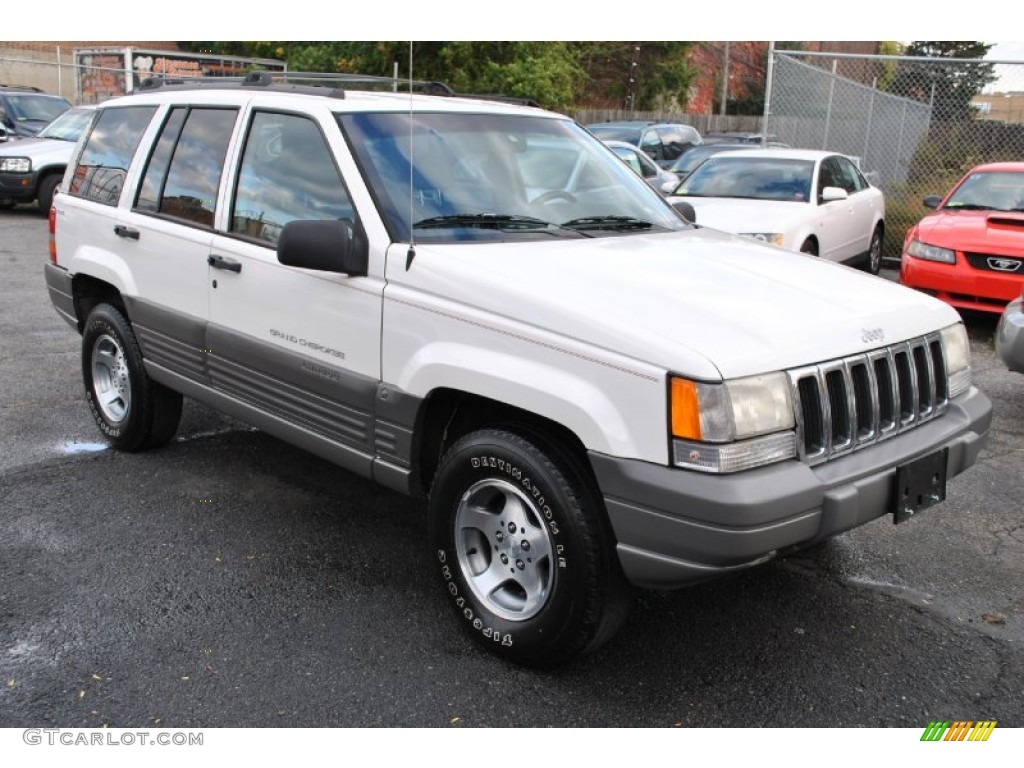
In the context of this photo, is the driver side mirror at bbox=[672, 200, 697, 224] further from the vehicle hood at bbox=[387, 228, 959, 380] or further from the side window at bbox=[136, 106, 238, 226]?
the side window at bbox=[136, 106, 238, 226]

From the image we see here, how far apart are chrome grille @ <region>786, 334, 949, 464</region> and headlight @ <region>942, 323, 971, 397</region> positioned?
0.06m

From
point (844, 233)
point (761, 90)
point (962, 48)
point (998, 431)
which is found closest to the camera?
point (998, 431)

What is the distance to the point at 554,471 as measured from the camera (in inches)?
128

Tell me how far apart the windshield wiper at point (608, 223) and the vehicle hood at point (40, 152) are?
12.8 meters

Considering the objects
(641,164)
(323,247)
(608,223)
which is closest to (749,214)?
(641,164)

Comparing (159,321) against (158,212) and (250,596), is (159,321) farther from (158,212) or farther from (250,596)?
(250,596)

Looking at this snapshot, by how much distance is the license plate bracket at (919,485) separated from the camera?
3.39m

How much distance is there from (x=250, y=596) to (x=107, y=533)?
Answer: 38.2 inches

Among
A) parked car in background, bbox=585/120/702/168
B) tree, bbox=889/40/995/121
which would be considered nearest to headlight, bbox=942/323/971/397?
tree, bbox=889/40/995/121

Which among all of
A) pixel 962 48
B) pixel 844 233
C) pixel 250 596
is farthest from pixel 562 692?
pixel 962 48

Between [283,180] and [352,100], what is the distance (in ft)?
1.46

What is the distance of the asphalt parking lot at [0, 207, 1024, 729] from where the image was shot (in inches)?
129

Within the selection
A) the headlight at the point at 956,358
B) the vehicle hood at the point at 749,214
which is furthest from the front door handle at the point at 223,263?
the vehicle hood at the point at 749,214
